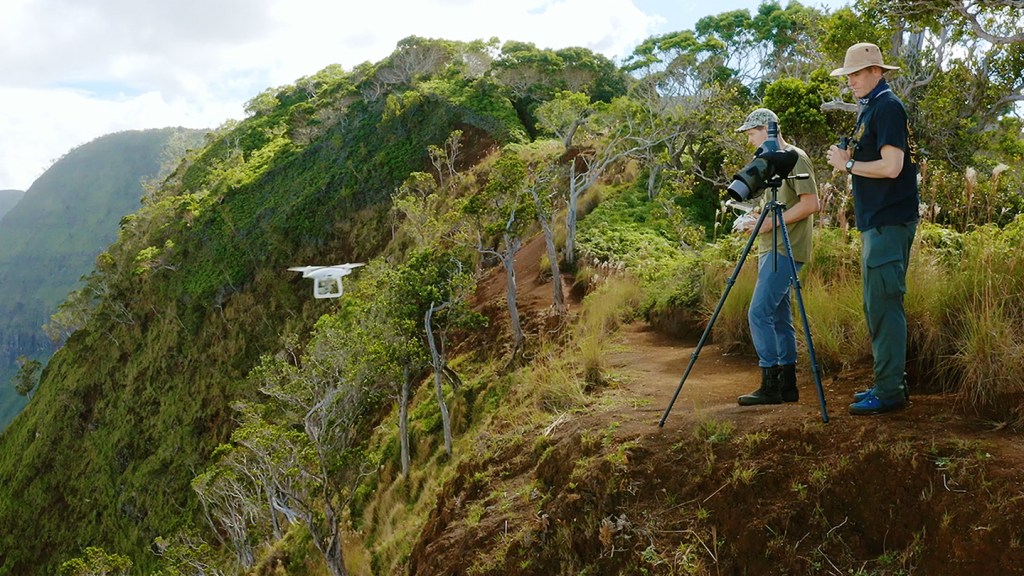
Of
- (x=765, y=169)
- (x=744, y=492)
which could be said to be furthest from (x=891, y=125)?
(x=744, y=492)

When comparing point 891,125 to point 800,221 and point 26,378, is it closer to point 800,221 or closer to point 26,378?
point 800,221

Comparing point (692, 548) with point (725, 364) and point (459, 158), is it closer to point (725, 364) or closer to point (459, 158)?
point (725, 364)

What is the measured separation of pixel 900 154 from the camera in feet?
10.8

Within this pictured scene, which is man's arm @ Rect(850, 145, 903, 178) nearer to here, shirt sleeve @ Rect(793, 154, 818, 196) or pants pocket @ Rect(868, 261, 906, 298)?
pants pocket @ Rect(868, 261, 906, 298)

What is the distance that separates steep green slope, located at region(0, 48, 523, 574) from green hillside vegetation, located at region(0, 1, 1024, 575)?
18 cm

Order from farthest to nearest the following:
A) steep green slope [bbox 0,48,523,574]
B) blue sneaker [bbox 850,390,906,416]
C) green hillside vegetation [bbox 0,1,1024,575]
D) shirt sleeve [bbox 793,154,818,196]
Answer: steep green slope [bbox 0,48,523,574]
green hillside vegetation [bbox 0,1,1024,575]
shirt sleeve [bbox 793,154,818,196]
blue sneaker [bbox 850,390,906,416]

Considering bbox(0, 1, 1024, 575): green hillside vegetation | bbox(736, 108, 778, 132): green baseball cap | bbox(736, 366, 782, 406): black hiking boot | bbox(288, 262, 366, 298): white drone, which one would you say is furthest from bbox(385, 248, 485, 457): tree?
bbox(736, 108, 778, 132): green baseball cap

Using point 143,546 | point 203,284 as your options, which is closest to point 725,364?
point 143,546

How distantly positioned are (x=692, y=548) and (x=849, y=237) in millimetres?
4410

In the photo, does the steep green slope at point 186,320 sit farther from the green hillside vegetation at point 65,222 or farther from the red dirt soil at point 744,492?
the green hillside vegetation at point 65,222

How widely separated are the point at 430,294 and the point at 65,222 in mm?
170727

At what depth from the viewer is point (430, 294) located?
38.4 feet

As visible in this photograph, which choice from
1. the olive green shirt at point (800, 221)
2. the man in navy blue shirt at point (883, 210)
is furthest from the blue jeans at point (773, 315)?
the man in navy blue shirt at point (883, 210)

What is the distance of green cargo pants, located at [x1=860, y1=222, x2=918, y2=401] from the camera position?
11.1 ft
